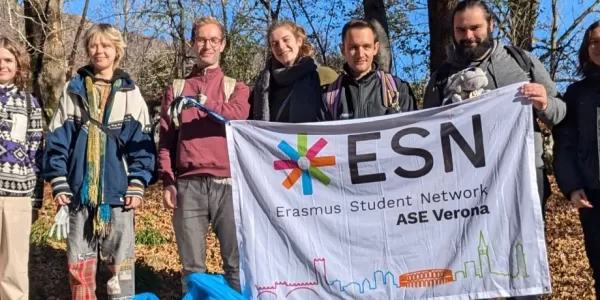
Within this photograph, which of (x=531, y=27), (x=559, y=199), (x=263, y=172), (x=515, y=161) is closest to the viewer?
(x=515, y=161)

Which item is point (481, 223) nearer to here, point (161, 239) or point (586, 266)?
point (586, 266)

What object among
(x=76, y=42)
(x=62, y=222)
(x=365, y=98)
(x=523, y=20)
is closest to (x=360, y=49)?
(x=365, y=98)

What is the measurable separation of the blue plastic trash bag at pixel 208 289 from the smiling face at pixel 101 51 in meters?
1.55

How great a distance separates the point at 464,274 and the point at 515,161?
762mm

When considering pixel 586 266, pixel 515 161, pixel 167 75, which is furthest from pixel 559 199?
pixel 167 75

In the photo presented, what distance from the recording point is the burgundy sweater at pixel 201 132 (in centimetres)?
466

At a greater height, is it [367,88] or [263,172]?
[367,88]

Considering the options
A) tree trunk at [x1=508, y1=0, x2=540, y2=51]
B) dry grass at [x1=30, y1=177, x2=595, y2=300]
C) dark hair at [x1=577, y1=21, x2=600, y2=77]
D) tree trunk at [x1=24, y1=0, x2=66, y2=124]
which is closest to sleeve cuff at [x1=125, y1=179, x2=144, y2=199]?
dry grass at [x1=30, y1=177, x2=595, y2=300]

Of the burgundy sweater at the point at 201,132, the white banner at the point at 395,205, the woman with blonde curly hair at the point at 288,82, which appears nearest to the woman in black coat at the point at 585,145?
the white banner at the point at 395,205

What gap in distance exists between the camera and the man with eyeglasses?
4.66 m

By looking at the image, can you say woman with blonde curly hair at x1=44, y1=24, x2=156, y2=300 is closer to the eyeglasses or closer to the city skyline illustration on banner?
the eyeglasses

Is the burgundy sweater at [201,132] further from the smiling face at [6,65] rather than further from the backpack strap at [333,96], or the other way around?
the smiling face at [6,65]

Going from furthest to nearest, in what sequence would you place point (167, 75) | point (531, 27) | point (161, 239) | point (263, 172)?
point (167, 75) < point (531, 27) < point (161, 239) < point (263, 172)

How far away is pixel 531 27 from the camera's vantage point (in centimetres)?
1173
